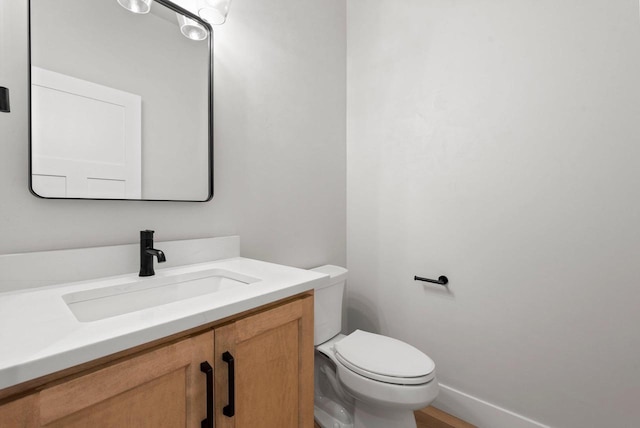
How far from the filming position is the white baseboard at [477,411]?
1.42 m

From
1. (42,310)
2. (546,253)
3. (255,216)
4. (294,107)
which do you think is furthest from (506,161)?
(42,310)

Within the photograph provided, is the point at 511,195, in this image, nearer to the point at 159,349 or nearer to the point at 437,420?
the point at 437,420

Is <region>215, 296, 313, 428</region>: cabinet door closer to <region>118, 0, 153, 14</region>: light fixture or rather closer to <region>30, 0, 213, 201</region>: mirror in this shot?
<region>30, 0, 213, 201</region>: mirror

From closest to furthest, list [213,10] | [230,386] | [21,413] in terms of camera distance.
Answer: [21,413] < [230,386] < [213,10]

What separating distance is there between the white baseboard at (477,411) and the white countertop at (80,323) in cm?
123

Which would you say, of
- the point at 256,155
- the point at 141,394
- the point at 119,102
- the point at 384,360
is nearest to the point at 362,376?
the point at 384,360

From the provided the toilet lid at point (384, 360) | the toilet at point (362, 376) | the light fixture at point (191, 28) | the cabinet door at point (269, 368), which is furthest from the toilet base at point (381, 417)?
the light fixture at point (191, 28)

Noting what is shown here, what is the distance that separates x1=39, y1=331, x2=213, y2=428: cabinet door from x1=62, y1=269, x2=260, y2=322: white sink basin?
167 millimetres

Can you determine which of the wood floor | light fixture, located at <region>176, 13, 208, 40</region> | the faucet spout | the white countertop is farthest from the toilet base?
light fixture, located at <region>176, 13, 208, 40</region>

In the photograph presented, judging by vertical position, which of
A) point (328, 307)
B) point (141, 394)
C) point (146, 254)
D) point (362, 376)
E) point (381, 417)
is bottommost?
point (381, 417)

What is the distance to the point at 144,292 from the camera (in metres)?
0.96

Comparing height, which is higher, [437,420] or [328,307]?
[328,307]

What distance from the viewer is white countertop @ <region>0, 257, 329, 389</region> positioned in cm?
48

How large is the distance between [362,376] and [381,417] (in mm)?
232
